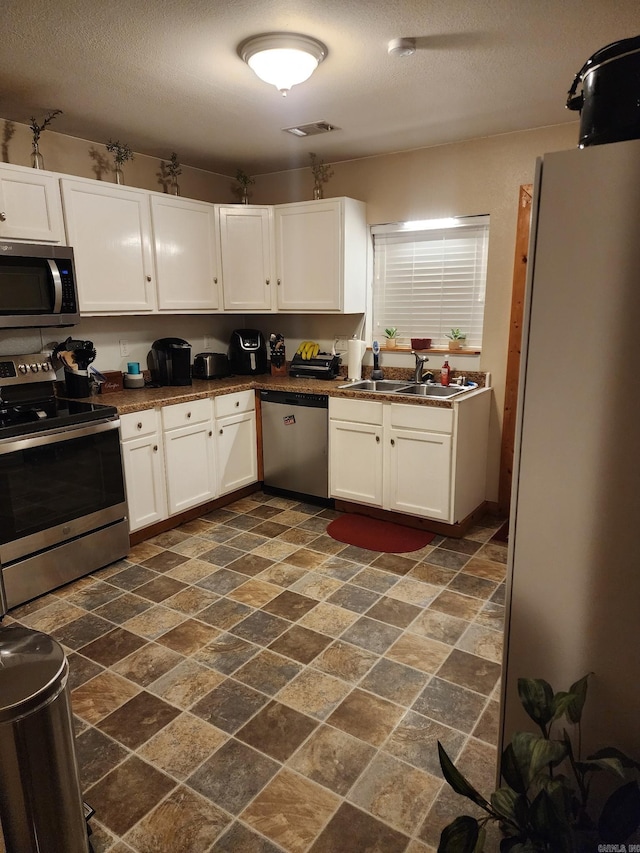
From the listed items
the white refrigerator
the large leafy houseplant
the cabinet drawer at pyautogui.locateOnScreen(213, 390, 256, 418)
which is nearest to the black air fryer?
the white refrigerator

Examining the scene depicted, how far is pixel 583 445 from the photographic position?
1.23m

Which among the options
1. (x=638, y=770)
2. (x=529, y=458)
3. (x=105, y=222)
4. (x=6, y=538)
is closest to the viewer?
(x=638, y=770)

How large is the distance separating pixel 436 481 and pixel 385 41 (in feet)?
7.49

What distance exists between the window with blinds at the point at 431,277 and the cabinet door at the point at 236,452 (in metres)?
1.25

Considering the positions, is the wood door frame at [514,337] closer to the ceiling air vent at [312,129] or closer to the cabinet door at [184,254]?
→ the ceiling air vent at [312,129]

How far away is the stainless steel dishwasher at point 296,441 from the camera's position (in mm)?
3859

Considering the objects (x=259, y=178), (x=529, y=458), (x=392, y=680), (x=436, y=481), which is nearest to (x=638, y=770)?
(x=529, y=458)

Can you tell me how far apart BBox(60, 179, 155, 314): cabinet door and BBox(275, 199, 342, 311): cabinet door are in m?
1.01

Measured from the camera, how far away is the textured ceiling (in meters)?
1.97

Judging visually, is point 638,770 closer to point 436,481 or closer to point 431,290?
point 436,481

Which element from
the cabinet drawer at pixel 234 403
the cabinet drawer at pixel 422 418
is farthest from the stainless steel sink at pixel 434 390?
the cabinet drawer at pixel 234 403

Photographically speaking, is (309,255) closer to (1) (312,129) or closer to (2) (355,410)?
(1) (312,129)

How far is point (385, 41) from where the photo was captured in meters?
2.19

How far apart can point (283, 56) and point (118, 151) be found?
1.67 m
